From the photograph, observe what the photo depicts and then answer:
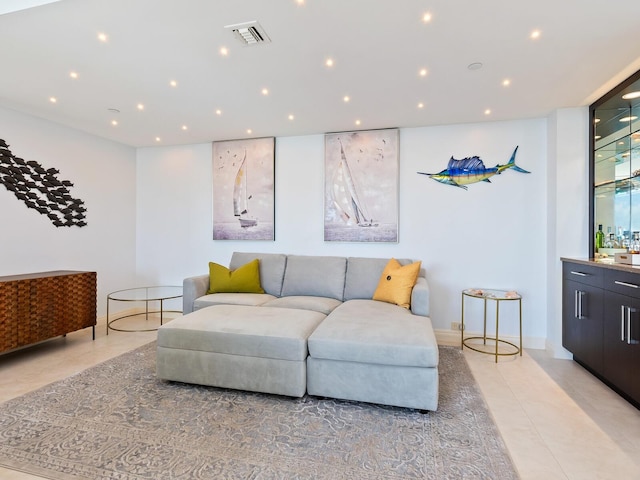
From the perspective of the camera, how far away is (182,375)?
2.57 meters

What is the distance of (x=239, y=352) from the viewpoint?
244 centimetres

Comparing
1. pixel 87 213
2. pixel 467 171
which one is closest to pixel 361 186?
pixel 467 171

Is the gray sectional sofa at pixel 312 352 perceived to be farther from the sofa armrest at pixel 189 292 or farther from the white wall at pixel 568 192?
the white wall at pixel 568 192

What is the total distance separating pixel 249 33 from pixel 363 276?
99.9 inches

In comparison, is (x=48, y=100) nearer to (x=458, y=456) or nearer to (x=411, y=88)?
(x=411, y=88)

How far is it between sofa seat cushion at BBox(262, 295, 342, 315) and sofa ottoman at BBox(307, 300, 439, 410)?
0.79m

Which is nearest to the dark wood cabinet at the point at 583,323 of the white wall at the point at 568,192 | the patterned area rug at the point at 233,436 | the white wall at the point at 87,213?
the white wall at the point at 568,192

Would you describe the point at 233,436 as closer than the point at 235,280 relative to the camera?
Yes

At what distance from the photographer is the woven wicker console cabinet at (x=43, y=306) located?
9.71ft

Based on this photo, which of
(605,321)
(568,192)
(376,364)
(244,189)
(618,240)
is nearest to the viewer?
(376,364)

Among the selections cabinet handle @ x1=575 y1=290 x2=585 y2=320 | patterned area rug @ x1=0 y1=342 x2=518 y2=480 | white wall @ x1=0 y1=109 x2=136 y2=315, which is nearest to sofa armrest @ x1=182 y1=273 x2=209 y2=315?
patterned area rug @ x1=0 y1=342 x2=518 y2=480

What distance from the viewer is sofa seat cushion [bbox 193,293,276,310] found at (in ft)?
11.5

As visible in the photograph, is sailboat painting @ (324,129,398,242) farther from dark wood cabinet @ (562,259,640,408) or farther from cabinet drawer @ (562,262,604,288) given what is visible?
dark wood cabinet @ (562,259,640,408)

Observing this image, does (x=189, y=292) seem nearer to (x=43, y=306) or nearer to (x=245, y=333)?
(x=43, y=306)
